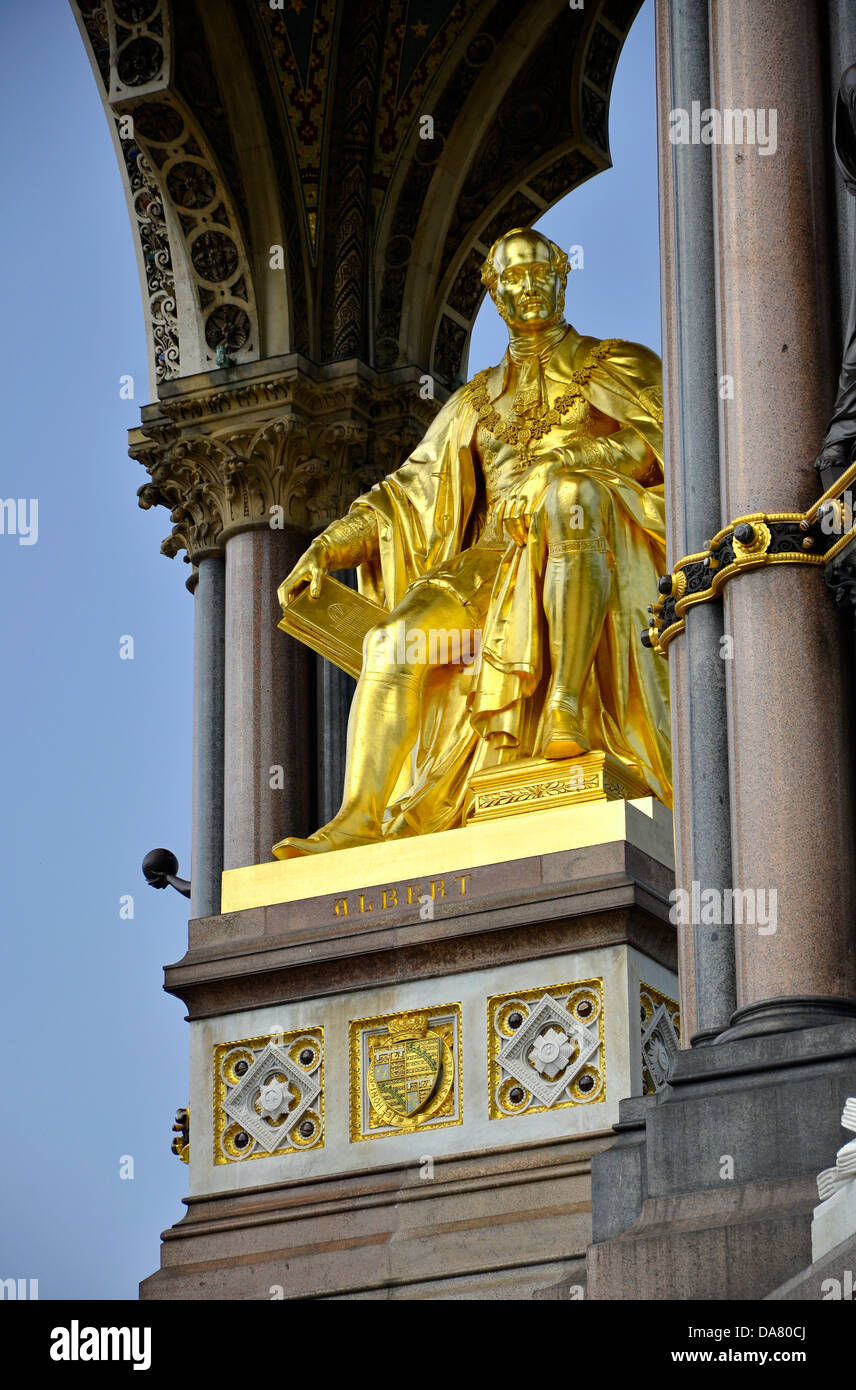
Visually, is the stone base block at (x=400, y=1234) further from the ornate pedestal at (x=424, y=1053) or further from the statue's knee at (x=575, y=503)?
the statue's knee at (x=575, y=503)

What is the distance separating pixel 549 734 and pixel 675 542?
258 centimetres

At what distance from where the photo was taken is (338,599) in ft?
48.9

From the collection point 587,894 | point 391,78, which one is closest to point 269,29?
point 391,78

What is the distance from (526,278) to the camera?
1475cm

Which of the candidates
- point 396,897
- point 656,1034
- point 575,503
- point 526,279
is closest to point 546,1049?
point 656,1034

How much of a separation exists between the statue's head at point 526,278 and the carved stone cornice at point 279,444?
2.03m

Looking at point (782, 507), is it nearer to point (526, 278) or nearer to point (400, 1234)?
point (400, 1234)

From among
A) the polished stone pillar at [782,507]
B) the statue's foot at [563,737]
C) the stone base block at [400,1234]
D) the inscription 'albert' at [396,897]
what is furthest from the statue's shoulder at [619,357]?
the stone base block at [400,1234]

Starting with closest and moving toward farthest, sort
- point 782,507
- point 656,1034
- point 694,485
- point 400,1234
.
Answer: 1. point 782,507
2. point 694,485
3. point 400,1234
4. point 656,1034

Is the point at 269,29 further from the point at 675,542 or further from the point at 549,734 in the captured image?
the point at 675,542

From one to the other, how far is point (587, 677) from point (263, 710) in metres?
3.15

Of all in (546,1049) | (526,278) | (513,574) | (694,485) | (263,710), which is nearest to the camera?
(694,485)

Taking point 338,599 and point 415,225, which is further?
point 415,225

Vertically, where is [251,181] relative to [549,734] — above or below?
above
